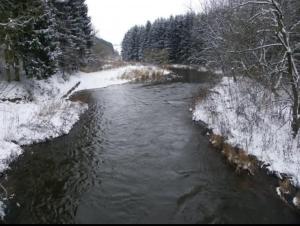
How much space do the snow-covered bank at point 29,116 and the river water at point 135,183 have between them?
0.48 meters

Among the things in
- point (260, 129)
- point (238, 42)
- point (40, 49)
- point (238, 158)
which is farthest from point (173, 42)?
point (238, 158)

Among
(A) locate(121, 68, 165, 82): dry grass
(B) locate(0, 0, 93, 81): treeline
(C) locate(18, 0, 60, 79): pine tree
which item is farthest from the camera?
(A) locate(121, 68, 165, 82): dry grass

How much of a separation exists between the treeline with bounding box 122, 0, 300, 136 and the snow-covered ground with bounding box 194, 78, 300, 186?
671 millimetres

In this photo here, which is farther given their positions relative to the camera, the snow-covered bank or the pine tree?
the pine tree

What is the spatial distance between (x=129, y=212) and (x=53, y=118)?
7.41 m

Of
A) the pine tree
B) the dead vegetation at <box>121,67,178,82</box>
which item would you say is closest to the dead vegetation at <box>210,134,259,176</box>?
the pine tree

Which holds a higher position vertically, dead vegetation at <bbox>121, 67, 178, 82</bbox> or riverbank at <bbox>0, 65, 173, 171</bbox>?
dead vegetation at <bbox>121, 67, 178, 82</bbox>

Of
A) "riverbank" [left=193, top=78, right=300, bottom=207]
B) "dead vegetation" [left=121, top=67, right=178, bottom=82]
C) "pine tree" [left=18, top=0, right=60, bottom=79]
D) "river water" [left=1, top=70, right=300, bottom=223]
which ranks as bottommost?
"river water" [left=1, top=70, right=300, bottom=223]

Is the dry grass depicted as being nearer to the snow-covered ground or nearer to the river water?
the snow-covered ground

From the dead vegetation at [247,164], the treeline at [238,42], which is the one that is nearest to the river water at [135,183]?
the dead vegetation at [247,164]

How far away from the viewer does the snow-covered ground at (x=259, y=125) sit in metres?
8.30

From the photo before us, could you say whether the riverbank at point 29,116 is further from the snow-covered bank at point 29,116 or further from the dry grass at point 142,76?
the dry grass at point 142,76

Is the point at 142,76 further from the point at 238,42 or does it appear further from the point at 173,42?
the point at 173,42

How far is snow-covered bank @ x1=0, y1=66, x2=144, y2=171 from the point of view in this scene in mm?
10016
